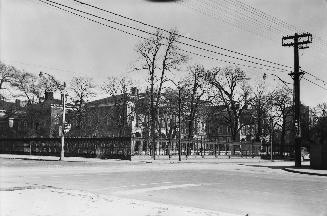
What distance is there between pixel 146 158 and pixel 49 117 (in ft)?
115

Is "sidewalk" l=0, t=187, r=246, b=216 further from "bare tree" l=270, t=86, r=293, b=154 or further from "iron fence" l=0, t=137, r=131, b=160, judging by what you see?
"bare tree" l=270, t=86, r=293, b=154

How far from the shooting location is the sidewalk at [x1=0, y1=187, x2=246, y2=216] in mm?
8070

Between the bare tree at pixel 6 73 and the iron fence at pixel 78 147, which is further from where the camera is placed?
the bare tree at pixel 6 73

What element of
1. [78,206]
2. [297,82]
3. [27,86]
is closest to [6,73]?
[27,86]

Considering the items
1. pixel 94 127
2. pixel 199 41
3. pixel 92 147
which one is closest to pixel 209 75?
pixel 94 127

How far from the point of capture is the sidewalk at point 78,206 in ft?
26.5

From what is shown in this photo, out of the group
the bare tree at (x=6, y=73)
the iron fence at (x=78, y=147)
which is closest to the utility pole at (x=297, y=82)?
the iron fence at (x=78, y=147)

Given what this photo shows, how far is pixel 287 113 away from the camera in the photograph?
70812mm

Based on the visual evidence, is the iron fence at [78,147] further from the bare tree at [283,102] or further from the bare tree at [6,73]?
the bare tree at [283,102]

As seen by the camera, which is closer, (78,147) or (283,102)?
(78,147)

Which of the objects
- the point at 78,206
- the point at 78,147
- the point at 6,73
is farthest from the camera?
the point at 6,73

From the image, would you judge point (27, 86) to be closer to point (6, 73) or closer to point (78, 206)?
point (6, 73)

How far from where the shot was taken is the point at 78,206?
29.2 ft

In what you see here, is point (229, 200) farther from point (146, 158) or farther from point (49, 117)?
point (49, 117)
